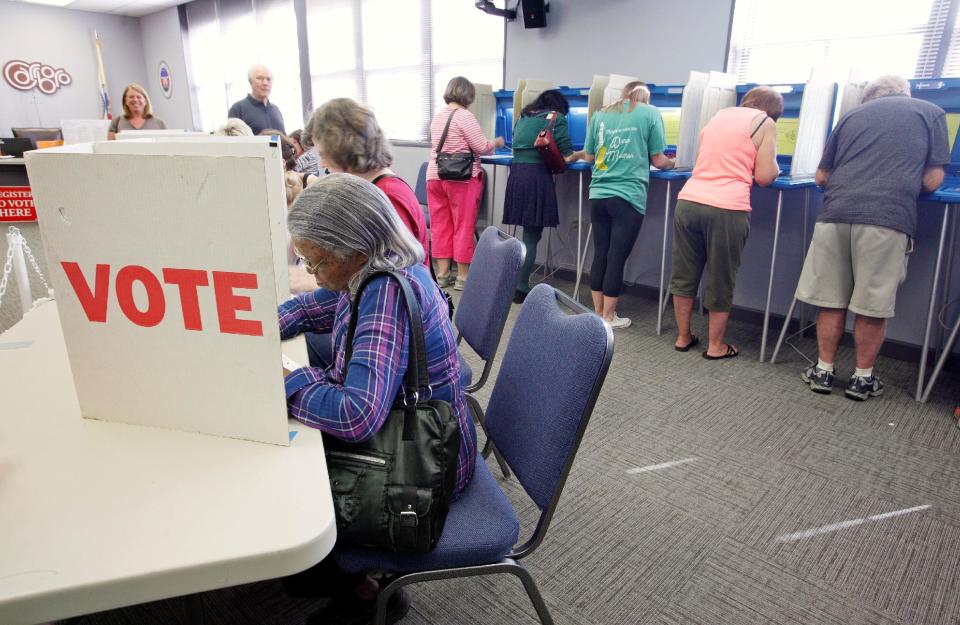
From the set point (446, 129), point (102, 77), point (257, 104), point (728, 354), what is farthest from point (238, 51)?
point (728, 354)

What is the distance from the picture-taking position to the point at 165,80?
355 inches

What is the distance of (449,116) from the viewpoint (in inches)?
146

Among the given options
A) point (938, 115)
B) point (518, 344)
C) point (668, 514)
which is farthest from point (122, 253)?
point (938, 115)

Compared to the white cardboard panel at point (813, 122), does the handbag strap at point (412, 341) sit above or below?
below

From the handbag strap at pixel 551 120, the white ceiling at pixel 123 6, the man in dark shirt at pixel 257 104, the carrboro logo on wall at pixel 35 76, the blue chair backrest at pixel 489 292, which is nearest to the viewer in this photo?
the blue chair backrest at pixel 489 292

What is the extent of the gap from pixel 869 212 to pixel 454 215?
2.45 m

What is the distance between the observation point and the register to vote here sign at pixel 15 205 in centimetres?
179

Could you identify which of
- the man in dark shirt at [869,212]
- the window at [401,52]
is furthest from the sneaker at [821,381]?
the window at [401,52]

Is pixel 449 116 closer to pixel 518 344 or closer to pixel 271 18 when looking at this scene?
pixel 518 344

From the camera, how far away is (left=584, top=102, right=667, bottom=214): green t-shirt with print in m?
2.97

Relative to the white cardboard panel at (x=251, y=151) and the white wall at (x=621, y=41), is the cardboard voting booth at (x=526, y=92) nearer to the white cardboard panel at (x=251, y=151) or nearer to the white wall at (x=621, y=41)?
the white wall at (x=621, y=41)

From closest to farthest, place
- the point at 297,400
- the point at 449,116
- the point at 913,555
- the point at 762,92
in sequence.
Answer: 1. the point at 297,400
2. the point at 913,555
3. the point at 762,92
4. the point at 449,116

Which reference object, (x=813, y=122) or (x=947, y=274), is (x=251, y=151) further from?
(x=947, y=274)

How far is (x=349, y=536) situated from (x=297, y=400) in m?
0.23
